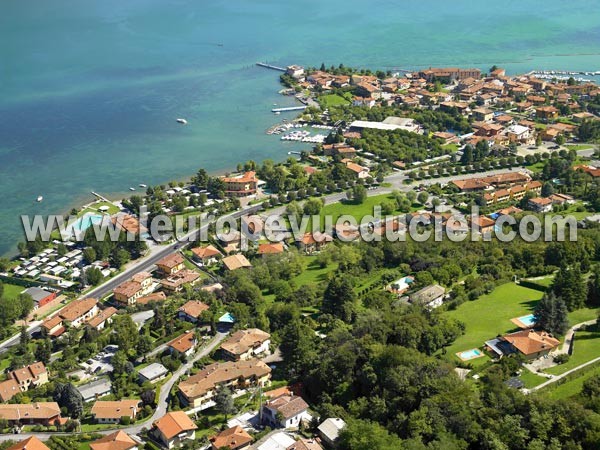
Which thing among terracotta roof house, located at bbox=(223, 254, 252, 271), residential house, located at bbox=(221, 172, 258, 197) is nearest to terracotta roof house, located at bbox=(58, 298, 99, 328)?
terracotta roof house, located at bbox=(223, 254, 252, 271)

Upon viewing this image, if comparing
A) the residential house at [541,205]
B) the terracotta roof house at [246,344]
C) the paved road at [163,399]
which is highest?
Answer: the residential house at [541,205]

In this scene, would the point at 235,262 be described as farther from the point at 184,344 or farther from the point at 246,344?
the point at 246,344

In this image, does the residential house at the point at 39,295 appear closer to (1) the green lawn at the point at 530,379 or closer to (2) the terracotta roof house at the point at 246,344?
(2) the terracotta roof house at the point at 246,344

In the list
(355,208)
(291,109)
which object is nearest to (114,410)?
(355,208)

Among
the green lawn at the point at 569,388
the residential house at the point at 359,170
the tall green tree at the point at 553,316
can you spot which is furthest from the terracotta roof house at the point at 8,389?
the residential house at the point at 359,170

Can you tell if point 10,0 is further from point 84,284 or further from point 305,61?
point 84,284

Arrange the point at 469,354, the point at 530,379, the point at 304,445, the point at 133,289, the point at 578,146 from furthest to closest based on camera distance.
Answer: the point at 578,146
the point at 133,289
the point at 469,354
the point at 530,379
the point at 304,445
